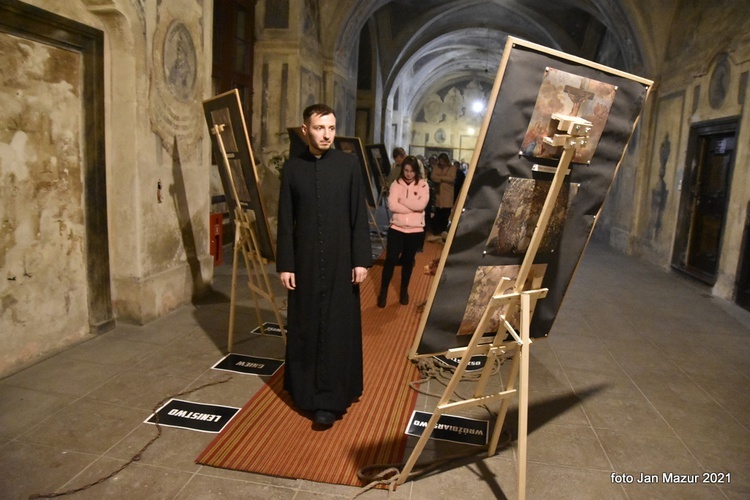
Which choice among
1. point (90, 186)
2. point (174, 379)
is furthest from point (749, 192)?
point (90, 186)

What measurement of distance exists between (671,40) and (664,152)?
195cm

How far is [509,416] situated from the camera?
3.43m

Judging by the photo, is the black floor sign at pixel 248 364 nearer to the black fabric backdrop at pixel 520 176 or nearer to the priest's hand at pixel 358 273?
the priest's hand at pixel 358 273

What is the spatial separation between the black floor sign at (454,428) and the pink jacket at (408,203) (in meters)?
2.44

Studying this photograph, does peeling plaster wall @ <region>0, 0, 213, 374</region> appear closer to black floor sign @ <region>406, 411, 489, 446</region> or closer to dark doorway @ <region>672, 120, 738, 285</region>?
black floor sign @ <region>406, 411, 489, 446</region>

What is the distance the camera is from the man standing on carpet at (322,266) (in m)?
3.10

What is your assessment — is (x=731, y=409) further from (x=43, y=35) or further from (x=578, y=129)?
(x=43, y=35)

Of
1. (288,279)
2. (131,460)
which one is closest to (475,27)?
(288,279)

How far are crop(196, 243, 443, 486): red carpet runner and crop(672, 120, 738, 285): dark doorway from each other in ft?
19.6

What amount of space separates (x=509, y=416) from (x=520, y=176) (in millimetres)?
1848

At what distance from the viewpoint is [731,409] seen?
371 centimetres

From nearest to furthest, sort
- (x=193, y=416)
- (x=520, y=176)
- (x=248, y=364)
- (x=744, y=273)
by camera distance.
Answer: (x=520, y=176) → (x=193, y=416) → (x=248, y=364) → (x=744, y=273)

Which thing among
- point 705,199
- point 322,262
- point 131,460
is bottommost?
point 131,460

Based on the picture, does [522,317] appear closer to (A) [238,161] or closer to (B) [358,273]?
(B) [358,273]
